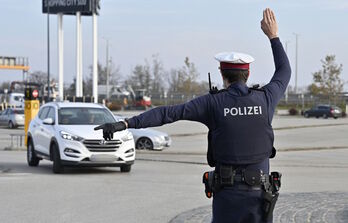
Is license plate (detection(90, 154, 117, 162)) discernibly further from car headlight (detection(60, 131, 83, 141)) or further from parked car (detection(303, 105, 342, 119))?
parked car (detection(303, 105, 342, 119))

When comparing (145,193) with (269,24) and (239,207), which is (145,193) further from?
(239,207)

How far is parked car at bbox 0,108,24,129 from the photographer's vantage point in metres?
49.0

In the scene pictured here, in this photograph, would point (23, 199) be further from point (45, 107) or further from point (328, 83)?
point (328, 83)

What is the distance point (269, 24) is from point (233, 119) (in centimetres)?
89

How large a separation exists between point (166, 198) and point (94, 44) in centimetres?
5908

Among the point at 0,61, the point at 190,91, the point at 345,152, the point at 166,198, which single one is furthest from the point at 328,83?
the point at 166,198

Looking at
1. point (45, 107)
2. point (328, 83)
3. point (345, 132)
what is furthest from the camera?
point (328, 83)

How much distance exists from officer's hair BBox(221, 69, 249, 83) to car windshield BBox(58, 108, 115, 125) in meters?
12.0

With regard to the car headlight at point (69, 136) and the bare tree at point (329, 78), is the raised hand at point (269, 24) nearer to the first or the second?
the car headlight at point (69, 136)

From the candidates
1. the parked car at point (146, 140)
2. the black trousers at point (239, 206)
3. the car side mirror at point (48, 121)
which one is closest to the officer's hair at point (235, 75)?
the black trousers at point (239, 206)

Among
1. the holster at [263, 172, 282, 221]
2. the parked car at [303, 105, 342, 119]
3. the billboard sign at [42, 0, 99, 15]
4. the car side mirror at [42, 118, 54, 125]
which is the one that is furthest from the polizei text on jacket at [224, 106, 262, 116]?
the parked car at [303, 105, 342, 119]

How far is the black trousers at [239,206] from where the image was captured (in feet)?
16.0

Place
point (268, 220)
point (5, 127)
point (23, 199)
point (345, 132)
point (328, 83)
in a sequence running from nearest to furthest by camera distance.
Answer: point (268, 220), point (23, 199), point (345, 132), point (5, 127), point (328, 83)

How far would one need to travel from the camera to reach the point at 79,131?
52.9ft
